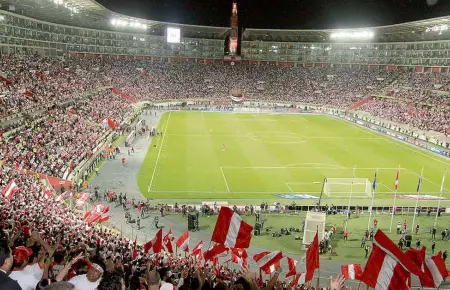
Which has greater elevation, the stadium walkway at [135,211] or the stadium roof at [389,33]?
the stadium roof at [389,33]

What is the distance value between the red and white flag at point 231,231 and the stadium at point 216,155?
0.17ft

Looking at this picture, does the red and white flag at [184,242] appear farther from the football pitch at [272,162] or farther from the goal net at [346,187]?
the goal net at [346,187]

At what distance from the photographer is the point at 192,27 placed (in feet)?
394

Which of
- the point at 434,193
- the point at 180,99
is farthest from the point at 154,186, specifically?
the point at 180,99

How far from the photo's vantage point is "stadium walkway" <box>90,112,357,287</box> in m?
25.0

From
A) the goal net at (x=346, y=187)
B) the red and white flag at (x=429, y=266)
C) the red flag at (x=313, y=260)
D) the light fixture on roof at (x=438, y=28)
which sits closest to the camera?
the red and white flag at (x=429, y=266)

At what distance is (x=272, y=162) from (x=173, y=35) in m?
75.2

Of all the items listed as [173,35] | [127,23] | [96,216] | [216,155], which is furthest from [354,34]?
[96,216]

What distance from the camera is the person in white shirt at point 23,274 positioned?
6.77 meters

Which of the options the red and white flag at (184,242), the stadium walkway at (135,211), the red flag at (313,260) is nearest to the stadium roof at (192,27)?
the stadium walkway at (135,211)

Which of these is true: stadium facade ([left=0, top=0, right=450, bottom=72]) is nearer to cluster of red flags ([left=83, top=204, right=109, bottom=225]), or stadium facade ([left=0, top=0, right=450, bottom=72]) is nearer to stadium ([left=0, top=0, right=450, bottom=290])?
stadium ([left=0, top=0, right=450, bottom=290])

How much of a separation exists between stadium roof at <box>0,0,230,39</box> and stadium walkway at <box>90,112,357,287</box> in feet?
88.2

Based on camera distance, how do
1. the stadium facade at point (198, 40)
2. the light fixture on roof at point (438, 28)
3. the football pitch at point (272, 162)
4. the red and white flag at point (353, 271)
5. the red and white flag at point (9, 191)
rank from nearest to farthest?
the red and white flag at point (353, 271)
the red and white flag at point (9, 191)
the football pitch at point (272, 162)
the stadium facade at point (198, 40)
the light fixture on roof at point (438, 28)

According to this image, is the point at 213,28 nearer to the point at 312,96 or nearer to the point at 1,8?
the point at 312,96
